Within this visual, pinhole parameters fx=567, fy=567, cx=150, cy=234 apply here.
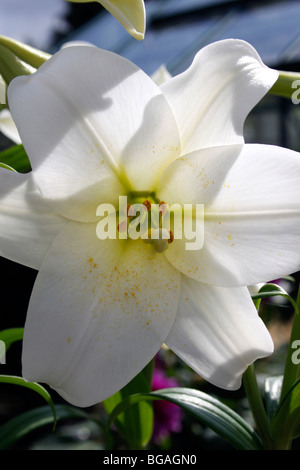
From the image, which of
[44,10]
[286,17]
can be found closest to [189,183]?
[286,17]

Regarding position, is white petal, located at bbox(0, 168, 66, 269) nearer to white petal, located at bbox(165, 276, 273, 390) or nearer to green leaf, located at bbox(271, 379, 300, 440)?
white petal, located at bbox(165, 276, 273, 390)

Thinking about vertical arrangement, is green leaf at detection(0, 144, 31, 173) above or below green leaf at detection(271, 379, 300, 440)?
above

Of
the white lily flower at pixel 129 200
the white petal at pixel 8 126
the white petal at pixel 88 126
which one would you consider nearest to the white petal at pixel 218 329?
the white lily flower at pixel 129 200

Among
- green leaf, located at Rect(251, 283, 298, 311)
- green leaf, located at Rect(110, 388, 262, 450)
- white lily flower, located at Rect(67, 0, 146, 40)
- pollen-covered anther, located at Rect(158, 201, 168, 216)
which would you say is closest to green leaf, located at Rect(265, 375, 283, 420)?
green leaf, located at Rect(110, 388, 262, 450)

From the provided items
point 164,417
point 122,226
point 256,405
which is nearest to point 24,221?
point 122,226

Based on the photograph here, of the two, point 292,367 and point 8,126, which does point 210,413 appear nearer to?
point 292,367

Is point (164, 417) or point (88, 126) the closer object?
point (88, 126)
